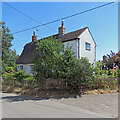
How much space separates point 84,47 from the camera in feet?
55.3

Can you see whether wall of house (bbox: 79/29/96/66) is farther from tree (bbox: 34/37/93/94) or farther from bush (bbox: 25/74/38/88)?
bush (bbox: 25/74/38/88)

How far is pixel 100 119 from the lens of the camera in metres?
4.84

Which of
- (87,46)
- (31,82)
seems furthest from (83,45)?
(31,82)

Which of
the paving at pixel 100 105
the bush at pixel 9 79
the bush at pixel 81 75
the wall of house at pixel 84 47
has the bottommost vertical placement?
the paving at pixel 100 105

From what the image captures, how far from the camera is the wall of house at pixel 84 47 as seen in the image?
1645 centimetres

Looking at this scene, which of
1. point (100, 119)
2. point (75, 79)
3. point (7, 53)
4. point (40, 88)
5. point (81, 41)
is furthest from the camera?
point (7, 53)

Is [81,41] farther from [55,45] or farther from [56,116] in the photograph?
[56,116]

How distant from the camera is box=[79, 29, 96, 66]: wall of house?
1645cm

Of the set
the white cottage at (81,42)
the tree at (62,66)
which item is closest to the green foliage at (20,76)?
the white cottage at (81,42)

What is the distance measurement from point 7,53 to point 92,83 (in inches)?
789

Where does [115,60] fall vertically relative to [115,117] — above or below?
above

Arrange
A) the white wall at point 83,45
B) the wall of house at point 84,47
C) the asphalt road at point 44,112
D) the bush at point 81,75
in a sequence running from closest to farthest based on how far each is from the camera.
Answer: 1. the asphalt road at point 44,112
2. the bush at point 81,75
3. the white wall at point 83,45
4. the wall of house at point 84,47

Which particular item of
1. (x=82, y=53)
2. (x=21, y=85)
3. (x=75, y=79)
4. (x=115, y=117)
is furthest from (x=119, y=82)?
(x=21, y=85)

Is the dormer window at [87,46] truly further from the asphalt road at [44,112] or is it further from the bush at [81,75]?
the asphalt road at [44,112]
